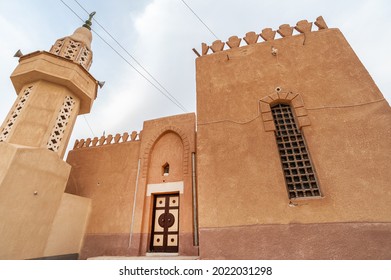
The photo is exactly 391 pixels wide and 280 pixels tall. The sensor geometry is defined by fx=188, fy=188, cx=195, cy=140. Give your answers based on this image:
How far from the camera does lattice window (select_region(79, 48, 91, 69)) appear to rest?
25.1 feet

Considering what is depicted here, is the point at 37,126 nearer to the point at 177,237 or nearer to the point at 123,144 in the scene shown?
the point at 123,144

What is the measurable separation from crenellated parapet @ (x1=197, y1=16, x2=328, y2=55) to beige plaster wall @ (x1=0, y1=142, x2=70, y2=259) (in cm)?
602

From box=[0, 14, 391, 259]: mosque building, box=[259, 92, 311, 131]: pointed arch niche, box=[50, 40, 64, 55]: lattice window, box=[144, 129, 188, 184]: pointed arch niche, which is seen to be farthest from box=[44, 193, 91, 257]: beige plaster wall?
box=[259, 92, 311, 131]: pointed arch niche

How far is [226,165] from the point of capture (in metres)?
4.39

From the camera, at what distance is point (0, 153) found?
16.0 ft

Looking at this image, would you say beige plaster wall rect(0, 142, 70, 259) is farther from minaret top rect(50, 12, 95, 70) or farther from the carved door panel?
minaret top rect(50, 12, 95, 70)

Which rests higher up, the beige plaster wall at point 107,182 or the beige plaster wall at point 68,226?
the beige plaster wall at point 107,182

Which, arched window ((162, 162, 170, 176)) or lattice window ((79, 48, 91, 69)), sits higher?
lattice window ((79, 48, 91, 69))

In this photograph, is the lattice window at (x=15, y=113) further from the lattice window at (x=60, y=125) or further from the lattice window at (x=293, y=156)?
the lattice window at (x=293, y=156)

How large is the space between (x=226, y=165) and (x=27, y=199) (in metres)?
5.27

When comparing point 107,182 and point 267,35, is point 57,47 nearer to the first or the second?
point 107,182

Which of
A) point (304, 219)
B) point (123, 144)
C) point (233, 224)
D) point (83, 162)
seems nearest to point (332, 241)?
point (304, 219)

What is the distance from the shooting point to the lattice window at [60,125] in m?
5.96

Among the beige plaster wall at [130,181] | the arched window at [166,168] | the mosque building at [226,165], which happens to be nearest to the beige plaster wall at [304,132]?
the mosque building at [226,165]
